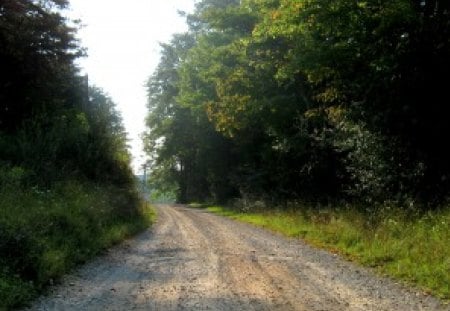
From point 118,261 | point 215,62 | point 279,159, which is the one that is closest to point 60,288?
point 118,261

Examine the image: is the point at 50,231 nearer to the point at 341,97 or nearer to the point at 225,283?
the point at 225,283

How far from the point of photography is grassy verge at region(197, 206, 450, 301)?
389 inches

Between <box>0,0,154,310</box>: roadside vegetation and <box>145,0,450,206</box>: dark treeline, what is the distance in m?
7.95

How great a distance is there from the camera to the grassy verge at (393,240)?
32.4 feet

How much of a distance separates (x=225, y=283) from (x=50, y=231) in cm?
440

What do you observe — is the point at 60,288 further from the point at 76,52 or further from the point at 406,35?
the point at 76,52

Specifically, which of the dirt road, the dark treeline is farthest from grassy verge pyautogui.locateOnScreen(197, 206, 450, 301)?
the dark treeline

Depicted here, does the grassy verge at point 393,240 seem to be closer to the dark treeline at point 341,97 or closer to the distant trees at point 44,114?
the dark treeline at point 341,97

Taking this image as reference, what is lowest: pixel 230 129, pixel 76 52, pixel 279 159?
pixel 279 159

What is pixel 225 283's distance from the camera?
9.15m

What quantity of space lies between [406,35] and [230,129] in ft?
54.8

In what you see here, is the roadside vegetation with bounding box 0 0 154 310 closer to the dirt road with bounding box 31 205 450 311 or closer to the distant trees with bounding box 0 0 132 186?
the distant trees with bounding box 0 0 132 186

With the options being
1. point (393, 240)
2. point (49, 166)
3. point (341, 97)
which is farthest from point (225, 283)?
point (341, 97)

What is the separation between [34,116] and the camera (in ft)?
67.1
